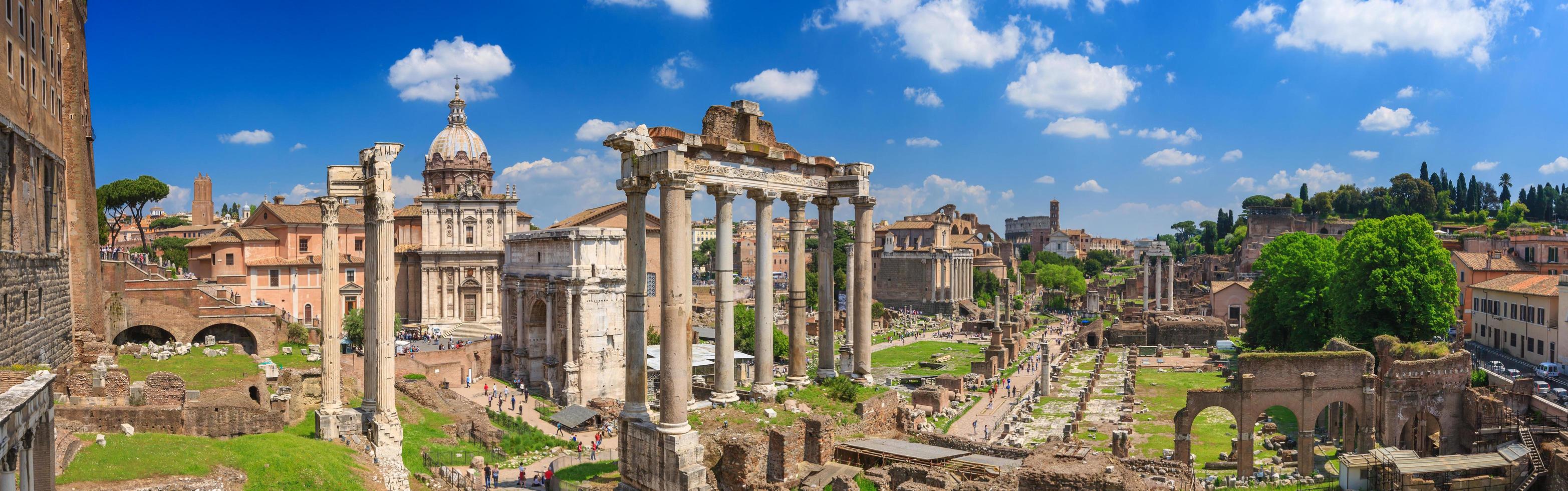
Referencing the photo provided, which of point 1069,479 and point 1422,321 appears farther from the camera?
point 1422,321

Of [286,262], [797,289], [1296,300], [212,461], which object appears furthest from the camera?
[286,262]

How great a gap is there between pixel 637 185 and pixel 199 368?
20.1 meters

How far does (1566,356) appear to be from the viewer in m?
32.5

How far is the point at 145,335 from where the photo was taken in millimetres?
36562

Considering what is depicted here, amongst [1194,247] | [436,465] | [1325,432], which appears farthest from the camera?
[1194,247]

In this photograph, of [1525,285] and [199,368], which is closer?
Answer: [199,368]

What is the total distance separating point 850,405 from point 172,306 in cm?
3115

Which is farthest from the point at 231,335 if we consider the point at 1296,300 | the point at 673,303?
the point at 1296,300

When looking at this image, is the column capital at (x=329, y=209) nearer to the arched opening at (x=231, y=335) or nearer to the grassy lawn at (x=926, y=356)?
the arched opening at (x=231, y=335)

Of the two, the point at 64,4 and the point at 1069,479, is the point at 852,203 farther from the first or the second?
the point at 64,4

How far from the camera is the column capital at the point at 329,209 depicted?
65.2 feet

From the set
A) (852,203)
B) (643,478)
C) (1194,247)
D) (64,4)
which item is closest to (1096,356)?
(852,203)

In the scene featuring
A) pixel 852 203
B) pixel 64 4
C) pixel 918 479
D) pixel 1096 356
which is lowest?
pixel 1096 356

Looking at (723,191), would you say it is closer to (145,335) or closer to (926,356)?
(145,335)
